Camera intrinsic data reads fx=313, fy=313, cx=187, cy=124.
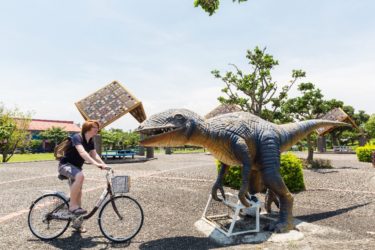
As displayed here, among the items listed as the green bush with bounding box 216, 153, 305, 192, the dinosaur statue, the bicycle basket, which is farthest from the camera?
the green bush with bounding box 216, 153, 305, 192

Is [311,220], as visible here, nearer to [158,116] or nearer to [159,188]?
[158,116]

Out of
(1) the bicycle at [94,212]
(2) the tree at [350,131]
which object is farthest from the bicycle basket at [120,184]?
(2) the tree at [350,131]

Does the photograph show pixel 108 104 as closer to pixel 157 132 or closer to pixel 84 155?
pixel 84 155

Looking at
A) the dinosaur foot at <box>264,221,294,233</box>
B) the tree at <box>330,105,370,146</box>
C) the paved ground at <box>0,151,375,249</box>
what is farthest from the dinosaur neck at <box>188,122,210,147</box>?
the tree at <box>330,105,370,146</box>

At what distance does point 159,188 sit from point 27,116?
2505 cm

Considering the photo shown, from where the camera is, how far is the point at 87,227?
6012 mm

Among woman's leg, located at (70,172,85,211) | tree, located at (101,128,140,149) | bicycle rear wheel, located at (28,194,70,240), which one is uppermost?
tree, located at (101,128,140,149)

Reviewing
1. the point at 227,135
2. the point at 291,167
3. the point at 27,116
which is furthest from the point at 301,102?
the point at 27,116

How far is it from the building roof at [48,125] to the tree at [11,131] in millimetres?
21190

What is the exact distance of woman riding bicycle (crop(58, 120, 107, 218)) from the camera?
516 cm

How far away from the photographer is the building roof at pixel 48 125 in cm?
5391

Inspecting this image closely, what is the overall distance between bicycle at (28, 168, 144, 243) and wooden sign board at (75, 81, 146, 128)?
1626 centimetres

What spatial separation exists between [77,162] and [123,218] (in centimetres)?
125

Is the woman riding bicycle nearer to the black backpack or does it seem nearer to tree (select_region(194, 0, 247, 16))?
the black backpack
